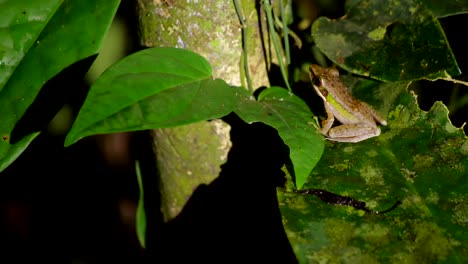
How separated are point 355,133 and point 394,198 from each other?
0.37 m

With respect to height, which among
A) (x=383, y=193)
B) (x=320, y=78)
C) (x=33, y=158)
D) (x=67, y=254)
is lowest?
(x=67, y=254)

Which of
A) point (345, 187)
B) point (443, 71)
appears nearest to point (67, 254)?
point (345, 187)

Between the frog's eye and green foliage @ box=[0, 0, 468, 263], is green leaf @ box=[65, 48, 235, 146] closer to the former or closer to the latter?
green foliage @ box=[0, 0, 468, 263]

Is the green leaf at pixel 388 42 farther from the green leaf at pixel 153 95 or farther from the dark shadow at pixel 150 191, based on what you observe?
the dark shadow at pixel 150 191

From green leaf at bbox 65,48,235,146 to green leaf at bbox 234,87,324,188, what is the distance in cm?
8

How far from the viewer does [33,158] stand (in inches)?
118

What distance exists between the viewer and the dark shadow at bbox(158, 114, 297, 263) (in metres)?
1.61

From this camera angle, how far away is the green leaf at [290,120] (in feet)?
4.18

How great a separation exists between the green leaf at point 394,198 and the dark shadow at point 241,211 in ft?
0.74

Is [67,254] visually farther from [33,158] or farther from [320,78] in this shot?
[320,78]

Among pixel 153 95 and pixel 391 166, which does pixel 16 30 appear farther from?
pixel 391 166

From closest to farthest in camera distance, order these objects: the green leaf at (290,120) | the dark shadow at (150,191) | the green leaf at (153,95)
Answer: the green leaf at (153,95) < the green leaf at (290,120) < the dark shadow at (150,191)

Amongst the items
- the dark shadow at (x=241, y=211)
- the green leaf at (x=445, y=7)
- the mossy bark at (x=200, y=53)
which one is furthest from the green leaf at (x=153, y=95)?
the green leaf at (x=445, y=7)

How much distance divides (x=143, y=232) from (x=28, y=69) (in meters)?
0.85
